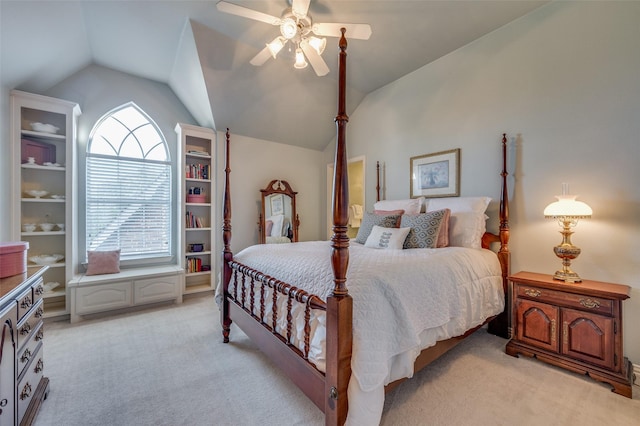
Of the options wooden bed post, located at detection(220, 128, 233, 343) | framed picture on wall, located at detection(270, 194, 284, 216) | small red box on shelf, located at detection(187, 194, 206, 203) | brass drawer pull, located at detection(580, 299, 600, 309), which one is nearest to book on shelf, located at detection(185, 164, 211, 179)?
small red box on shelf, located at detection(187, 194, 206, 203)

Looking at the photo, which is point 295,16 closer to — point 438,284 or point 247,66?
point 247,66

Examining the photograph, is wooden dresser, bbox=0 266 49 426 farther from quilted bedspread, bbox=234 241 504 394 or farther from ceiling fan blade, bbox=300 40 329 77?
ceiling fan blade, bbox=300 40 329 77

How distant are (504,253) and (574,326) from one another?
30.7 inches

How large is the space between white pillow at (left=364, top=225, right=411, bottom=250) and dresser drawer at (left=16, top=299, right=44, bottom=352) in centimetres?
247

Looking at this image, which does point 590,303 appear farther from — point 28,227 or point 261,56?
point 28,227

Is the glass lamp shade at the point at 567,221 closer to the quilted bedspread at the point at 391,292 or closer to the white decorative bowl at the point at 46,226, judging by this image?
the quilted bedspread at the point at 391,292

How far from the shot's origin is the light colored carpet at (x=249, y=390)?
58.9 inches

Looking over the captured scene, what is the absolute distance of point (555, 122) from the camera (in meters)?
2.35

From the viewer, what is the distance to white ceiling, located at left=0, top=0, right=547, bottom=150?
2.35 metres

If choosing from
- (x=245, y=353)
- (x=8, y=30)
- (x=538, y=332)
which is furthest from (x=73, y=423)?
(x=538, y=332)

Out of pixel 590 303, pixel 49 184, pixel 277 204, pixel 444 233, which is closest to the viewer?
pixel 590 303

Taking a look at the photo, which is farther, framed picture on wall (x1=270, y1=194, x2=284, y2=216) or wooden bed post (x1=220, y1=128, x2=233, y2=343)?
framed picture on wall (x1=270, y1=194, x2=284, y2=216)

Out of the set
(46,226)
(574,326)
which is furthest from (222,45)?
(574,326)

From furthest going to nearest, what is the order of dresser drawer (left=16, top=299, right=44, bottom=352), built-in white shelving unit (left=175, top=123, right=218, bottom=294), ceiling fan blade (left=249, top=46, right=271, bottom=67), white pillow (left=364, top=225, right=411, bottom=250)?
built-in white shelving unit (left=175, top=123, right=218, bottom=294)
white pillow (left=364, top=225, right=411, bottom=250)
ceiling fan blade (left=249, top=46, right=271, bottom=67)
dresser drawer (left=16, top=299, right=44, bottom=352)
